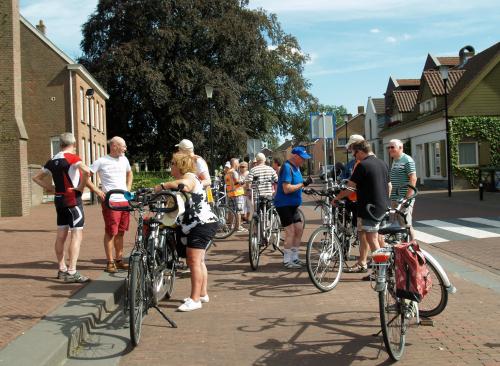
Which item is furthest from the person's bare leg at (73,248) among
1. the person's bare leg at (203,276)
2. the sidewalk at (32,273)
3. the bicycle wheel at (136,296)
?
the bicycle wheel at (136,296)

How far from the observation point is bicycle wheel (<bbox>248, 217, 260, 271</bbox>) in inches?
328

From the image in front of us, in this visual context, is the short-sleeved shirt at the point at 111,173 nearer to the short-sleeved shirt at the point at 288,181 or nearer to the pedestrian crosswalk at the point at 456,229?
the short-sleeved shirt at the point at 288,181

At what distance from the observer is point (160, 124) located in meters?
39.6

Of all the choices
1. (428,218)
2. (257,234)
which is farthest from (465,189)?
(257,234)

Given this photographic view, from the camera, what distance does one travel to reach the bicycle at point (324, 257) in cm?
686

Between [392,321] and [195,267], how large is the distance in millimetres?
2358

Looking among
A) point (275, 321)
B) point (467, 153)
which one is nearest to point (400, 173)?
point (275, 321)

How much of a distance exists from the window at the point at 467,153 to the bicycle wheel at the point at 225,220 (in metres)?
22.4

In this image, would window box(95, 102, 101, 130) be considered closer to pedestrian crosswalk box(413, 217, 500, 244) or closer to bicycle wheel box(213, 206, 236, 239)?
bicycle wheel box(213, 206, 236, 239)

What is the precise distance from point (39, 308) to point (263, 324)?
2265 mm

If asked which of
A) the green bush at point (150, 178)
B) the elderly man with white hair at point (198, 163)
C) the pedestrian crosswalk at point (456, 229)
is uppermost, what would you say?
the green bush at point (150, 178)

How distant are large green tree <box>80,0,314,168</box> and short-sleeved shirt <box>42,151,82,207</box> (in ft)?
94.3

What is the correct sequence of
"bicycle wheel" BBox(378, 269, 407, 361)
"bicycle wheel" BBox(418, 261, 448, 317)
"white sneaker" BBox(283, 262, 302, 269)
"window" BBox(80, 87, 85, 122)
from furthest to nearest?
"window" BBox(80, 87, 85, 122)
"white sneaker" BBox(283, 262, 302, 269)
"bicycle wheel" BBox(418, 261, 448, 317)
"bicycle wheel" BBox(378, 269, 407, 361)

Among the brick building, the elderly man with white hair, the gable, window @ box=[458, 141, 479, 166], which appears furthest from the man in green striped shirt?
the gable
